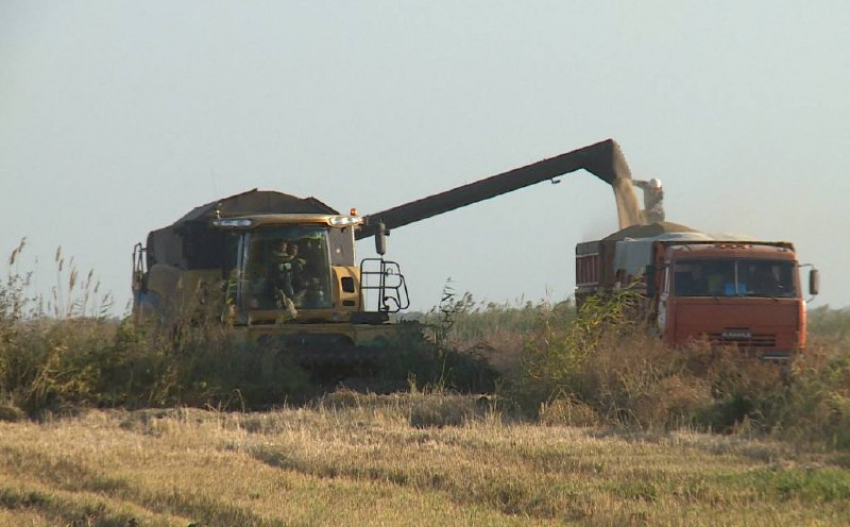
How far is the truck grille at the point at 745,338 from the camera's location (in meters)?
22.3

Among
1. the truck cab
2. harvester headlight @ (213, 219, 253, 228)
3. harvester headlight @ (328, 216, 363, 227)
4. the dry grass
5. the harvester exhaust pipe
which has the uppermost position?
harvester headlight @ (328, 216, 363, 227)

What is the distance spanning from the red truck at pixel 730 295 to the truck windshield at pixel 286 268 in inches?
198

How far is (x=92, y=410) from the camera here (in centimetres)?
1820

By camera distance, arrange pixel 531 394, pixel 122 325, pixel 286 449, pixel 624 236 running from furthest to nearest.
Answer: pixel 624 236, pixel 122 325, pixel 531 394, pixel 286 449

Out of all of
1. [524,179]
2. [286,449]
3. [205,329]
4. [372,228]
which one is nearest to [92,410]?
[205,329]

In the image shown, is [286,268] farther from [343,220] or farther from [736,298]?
[736,298]

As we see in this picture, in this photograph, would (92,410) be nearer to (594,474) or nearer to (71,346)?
(71,346)

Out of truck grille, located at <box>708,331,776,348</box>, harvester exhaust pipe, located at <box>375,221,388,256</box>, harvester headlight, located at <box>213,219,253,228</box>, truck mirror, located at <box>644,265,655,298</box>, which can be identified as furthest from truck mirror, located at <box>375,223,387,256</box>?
truck grille, located at <box>708,331,776,348</box>

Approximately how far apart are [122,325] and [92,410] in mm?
1767

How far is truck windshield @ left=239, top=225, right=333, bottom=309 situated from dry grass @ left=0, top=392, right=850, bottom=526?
6.32 meters

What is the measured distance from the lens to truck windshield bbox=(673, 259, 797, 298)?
22.7m

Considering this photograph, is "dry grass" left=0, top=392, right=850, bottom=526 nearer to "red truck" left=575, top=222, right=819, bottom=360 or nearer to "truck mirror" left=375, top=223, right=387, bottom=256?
"truck mirror" left=375, top=223, right=387, bottom=256

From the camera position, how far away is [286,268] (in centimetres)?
2300

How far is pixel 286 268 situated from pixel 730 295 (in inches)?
274
